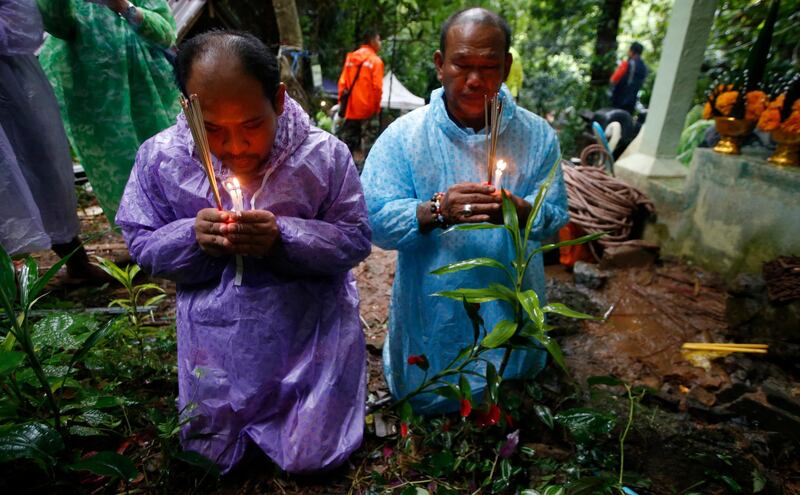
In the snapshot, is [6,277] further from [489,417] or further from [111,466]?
[489,417]

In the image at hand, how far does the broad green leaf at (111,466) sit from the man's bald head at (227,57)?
1.11 metres

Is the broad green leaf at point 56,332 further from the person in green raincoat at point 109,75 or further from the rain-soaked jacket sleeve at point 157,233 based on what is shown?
the person in green raincoat at point 109,75

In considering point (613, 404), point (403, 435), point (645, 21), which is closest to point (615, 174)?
point (613, 404)

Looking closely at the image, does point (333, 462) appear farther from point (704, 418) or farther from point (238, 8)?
point (238, 8)

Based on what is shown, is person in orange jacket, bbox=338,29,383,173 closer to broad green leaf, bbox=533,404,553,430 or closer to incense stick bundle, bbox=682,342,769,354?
incense stick bundle, bbox=682,342,769,354

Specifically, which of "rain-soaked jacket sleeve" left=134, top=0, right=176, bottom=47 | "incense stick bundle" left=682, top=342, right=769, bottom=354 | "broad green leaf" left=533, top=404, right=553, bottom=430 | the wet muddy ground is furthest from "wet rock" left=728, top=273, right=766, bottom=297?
"rain-soaked jacket sleeve" left=134, top=0, right=176, bottom=47

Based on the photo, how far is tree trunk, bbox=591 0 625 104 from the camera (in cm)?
819

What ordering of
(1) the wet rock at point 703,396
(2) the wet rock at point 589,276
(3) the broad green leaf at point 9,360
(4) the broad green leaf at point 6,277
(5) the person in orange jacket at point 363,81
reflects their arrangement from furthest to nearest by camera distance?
(5) the person in orange jacket at point 363,81 → (2) the wet rock at point 589,276 → (1) the wet rock at point 703,396 → (4) the broad green leaf at point 6,277 → (3) the broad green leaf at point 9,360

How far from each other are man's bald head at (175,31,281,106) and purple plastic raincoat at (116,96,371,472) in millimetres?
203

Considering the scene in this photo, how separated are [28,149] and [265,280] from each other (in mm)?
1893

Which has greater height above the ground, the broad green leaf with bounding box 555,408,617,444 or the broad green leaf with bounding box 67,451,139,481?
the broad green leaf with bounding box 67,451,139,481

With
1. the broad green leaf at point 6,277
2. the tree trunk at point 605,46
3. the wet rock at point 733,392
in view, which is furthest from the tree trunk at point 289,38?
the tree trunk at point 605,46

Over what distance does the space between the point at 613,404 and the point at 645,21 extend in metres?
11.4

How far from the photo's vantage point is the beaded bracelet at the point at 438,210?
5.36ft
